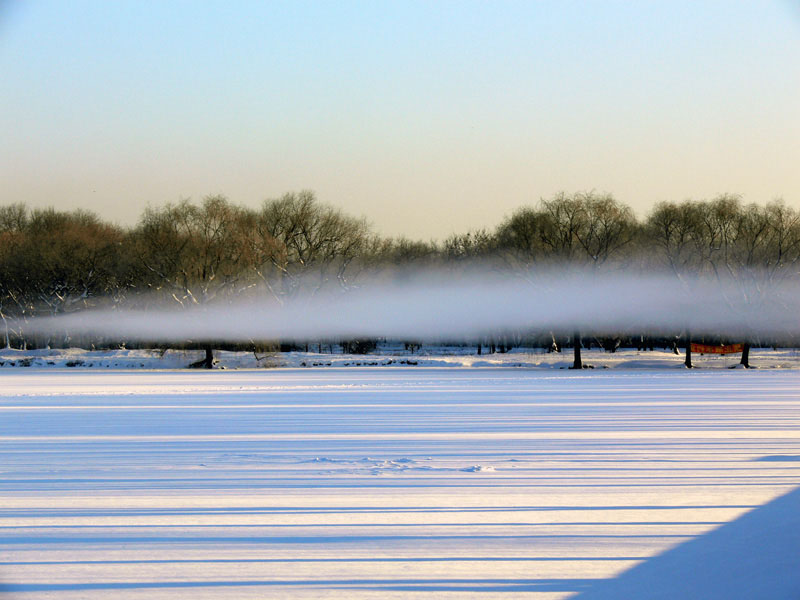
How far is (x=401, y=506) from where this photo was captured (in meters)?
8.50

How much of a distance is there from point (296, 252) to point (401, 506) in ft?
163

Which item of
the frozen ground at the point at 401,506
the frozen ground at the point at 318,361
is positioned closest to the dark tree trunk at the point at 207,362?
the frozen ground at the point at 318,361

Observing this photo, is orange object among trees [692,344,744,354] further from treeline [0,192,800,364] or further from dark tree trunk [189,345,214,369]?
dark tree trunk [189,345,214,369]

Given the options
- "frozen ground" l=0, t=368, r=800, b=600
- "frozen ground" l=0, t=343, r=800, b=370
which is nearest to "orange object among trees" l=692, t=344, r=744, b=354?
"frozen ground" l=0, t=343, r=800, b=370

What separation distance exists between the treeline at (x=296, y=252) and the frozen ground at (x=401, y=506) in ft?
106

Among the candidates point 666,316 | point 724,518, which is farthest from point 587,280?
point 724,518

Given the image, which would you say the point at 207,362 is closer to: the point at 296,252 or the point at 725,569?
the point at 296,252

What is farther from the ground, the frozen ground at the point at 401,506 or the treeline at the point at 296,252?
the treeline at the point at 296,252

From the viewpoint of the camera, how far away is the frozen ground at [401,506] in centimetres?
617

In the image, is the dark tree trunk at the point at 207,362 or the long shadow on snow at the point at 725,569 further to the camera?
the dark tree trunk at the point at 207,362

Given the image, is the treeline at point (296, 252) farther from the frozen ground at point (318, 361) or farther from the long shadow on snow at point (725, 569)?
the long shadow on snow at point (725, 569)

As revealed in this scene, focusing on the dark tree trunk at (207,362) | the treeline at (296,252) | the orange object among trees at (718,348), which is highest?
the treeline at (296,252)

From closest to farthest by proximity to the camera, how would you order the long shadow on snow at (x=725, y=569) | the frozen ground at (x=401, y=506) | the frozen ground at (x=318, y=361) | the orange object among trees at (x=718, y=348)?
the long shadow on snow at (x=725, y=569), the frozen ground at (x=401, y=506), the frozen ground at (x=318, y=361), the orange object among trees at (x=718, y=348)

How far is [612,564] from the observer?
6477 mm
